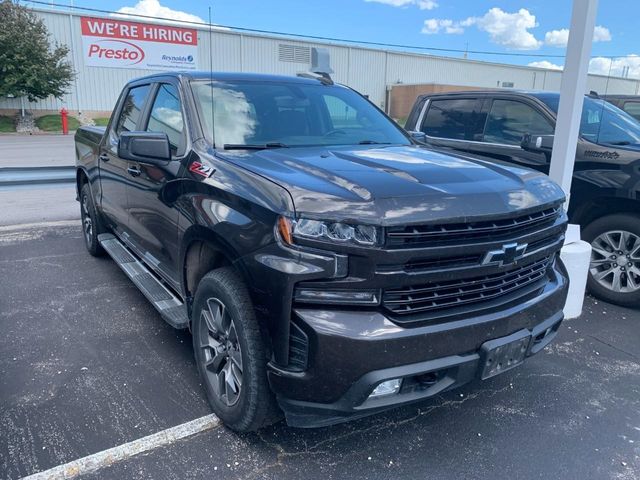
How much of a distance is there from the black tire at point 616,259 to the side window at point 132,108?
426cm

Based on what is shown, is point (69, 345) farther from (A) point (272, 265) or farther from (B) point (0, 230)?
(B) point (0, 230)

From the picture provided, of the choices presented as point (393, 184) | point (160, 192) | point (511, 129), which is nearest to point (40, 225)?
point (160, 192)

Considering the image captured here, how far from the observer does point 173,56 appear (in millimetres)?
32812

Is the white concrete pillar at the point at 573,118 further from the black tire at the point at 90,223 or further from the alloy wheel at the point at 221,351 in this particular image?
the black tire at the point at 90,223

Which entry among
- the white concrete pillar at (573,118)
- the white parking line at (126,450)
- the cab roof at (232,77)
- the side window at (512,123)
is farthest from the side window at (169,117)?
the side window at (512,123)

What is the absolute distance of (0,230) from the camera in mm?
6875

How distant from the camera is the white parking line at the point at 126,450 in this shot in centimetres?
244

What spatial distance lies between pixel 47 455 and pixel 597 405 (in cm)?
317

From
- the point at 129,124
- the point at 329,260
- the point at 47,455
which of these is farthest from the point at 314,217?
the point at 129,124

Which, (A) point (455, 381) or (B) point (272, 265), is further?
(A) point (455, 381)

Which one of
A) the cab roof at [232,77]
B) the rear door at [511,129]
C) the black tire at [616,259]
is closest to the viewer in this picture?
the cab roof at [232,77]

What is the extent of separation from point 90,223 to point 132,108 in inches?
72.4

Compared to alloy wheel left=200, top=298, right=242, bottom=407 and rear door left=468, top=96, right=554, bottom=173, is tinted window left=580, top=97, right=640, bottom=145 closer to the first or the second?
rear door left=468, top=96, right=554, bottom=173

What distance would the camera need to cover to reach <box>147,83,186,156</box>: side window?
10.9 feet
